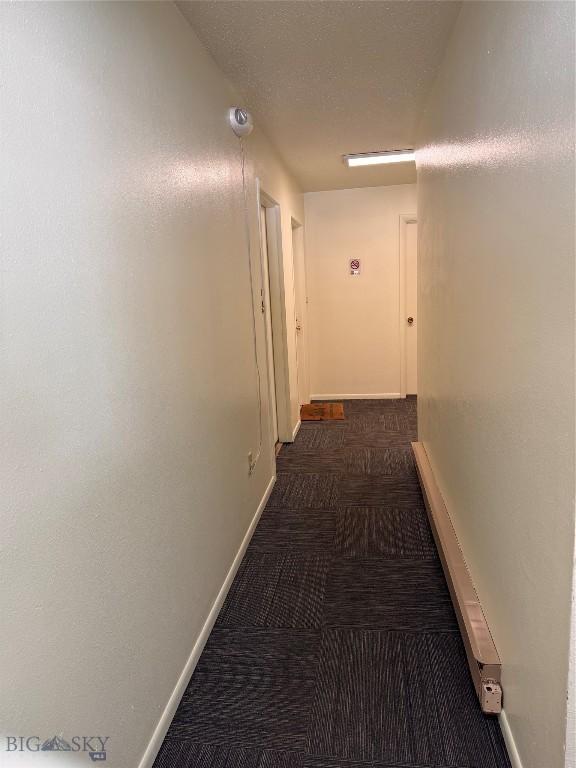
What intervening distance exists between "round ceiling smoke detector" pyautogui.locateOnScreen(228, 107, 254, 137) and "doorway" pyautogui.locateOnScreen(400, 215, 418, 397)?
3.28 m

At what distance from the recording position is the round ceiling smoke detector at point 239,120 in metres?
2.77

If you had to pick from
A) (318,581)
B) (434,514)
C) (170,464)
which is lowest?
(318,581)

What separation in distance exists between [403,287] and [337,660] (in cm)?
464

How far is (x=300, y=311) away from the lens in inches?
228

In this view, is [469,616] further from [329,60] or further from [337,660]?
[329,60]

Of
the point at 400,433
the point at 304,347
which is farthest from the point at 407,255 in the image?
the point at 400,433

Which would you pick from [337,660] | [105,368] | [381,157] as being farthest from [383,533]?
[381,157]

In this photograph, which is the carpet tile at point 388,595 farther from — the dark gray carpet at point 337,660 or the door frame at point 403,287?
the door frame at point 403,287

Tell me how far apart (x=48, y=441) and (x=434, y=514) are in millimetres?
2152

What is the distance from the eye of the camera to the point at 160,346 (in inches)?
71.9

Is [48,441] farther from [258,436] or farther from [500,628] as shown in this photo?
[258,436]

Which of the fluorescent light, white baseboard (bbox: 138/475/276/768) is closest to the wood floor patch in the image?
the fluorescent light

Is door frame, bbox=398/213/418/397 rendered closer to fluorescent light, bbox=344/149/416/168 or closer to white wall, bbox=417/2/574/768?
fluorescent light, bbox=344/149/416/168

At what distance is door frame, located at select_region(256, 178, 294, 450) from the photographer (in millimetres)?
4344
